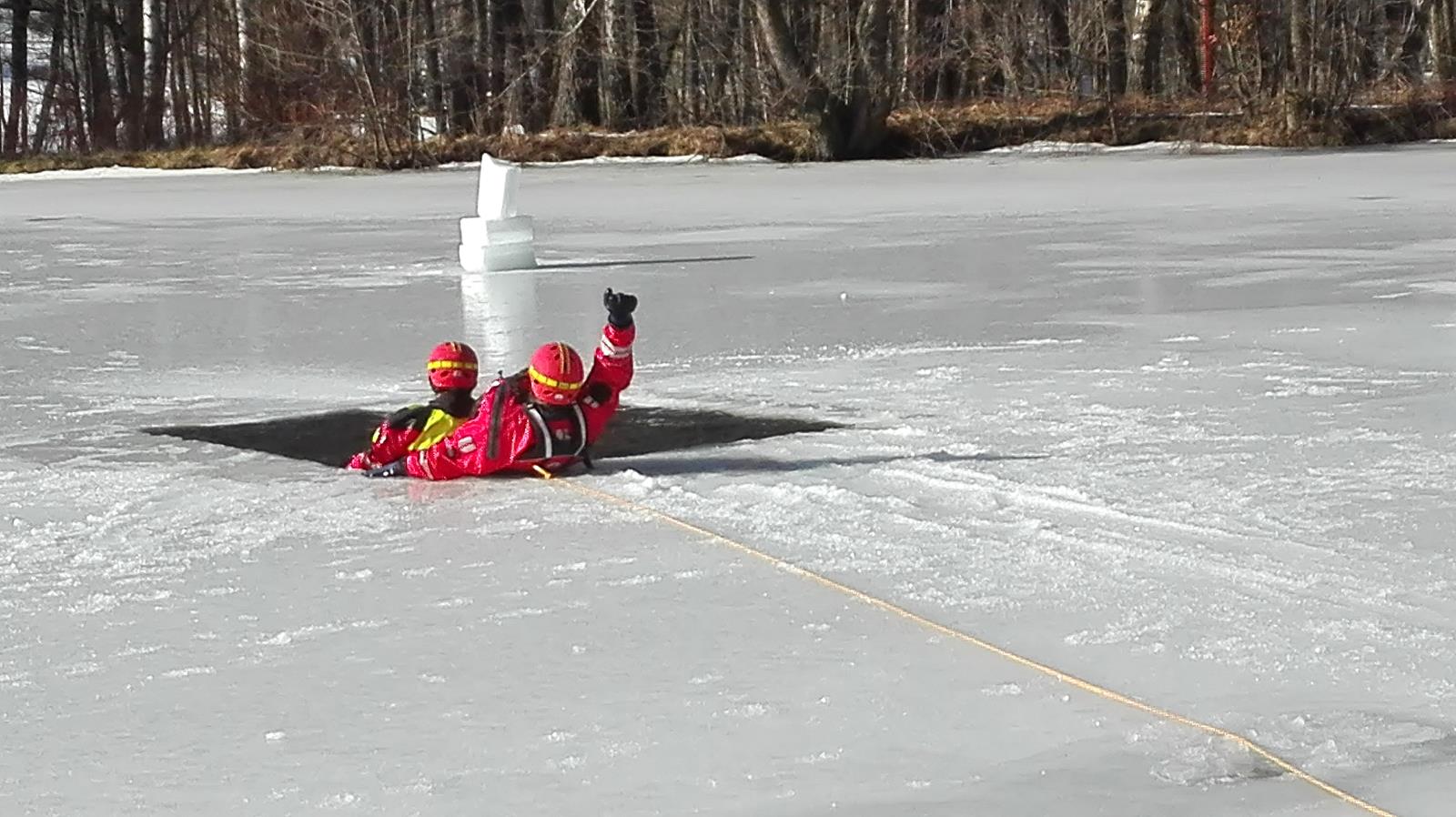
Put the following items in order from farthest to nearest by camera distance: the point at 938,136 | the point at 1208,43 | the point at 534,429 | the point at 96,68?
the point at 96,68, the point at 1208,43, the point at 938,136, the point at 534,429

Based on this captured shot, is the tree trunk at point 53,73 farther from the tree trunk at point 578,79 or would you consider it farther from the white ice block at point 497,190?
the white ice block at point 497,190

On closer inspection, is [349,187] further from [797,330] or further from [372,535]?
[372,535]

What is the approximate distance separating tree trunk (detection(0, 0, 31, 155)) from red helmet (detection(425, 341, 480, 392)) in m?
34.4

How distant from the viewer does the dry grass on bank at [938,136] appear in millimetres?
25172

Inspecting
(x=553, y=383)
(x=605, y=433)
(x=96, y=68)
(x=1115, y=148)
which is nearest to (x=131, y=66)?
(x=96, y=68)

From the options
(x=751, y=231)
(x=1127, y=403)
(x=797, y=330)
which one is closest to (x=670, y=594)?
(x=1127, y=403)

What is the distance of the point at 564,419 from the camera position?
261 inches

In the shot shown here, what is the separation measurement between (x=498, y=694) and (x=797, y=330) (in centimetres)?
573

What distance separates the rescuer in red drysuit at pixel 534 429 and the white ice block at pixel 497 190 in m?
6.56

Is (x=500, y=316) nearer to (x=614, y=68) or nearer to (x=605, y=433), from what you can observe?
(x=605, y=433)

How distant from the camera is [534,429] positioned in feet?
21.5

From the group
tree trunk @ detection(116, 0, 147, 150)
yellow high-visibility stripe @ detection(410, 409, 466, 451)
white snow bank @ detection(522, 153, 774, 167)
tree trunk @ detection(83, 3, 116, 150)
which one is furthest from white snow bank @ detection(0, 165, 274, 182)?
yellow high-visibility stripe @ detection(410, 409, 466, 451)

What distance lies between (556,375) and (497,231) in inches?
251

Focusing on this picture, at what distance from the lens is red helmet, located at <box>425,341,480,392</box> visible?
6.90 meters
